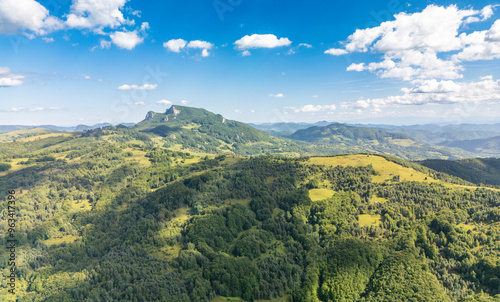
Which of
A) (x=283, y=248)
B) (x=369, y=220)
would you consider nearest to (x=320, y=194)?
(x=369, y=220)

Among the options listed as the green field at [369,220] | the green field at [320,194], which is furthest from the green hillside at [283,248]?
the green field at [369,220]

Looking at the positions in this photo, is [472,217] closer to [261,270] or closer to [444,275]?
[444,275]

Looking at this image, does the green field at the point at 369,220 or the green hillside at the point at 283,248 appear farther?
the green field at the point at 369,220

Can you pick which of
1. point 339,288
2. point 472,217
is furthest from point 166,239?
point 472,217

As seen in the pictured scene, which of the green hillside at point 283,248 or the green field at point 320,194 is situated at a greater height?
the green field at point 320,194

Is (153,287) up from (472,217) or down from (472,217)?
down

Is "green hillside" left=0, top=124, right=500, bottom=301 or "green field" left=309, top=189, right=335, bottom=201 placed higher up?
"green field" left=309, top=189, right=335, bottom=201

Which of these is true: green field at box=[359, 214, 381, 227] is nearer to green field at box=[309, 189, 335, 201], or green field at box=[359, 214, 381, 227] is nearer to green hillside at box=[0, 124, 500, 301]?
green hillside at box=[0, 124, 500, 301]

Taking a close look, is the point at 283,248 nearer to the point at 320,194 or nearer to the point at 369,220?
the point at 369,220

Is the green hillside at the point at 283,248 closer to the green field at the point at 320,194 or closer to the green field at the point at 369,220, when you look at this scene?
the green field at the point at 320,194

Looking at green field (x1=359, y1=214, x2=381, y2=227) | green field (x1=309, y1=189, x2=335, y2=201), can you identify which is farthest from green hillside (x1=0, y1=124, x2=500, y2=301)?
green field (x1=359, y1=214, x2=381, y2=227)

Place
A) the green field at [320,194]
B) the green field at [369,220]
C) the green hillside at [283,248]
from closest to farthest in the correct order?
the green hillside at [283,248]
the green field at [369,220]
the green field at [320,194]
